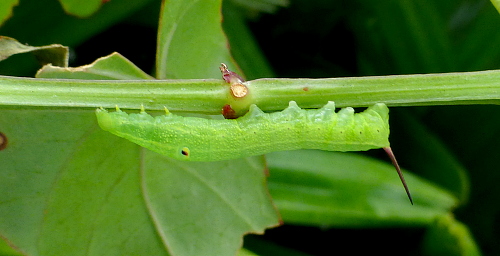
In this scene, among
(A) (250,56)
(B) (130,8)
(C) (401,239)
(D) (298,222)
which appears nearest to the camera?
(B) (130,8)

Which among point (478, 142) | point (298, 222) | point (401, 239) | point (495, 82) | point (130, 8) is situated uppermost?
point (130, 8)

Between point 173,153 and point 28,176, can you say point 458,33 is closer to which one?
point 173,153

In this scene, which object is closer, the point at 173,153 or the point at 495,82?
the point at 495,82

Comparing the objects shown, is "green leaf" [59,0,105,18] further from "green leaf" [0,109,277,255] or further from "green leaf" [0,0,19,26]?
"green leaf" [0,109,277,255]

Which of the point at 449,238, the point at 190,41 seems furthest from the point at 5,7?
the point at 449,238

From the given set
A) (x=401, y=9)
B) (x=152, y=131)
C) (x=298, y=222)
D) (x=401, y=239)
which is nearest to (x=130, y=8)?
(x=152, y=131)

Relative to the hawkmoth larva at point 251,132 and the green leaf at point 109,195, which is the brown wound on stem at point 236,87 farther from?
the green leaf at point 109,195

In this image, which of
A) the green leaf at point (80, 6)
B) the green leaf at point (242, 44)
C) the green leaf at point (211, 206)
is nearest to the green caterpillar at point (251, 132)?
the green leaf at point (211, 206)
